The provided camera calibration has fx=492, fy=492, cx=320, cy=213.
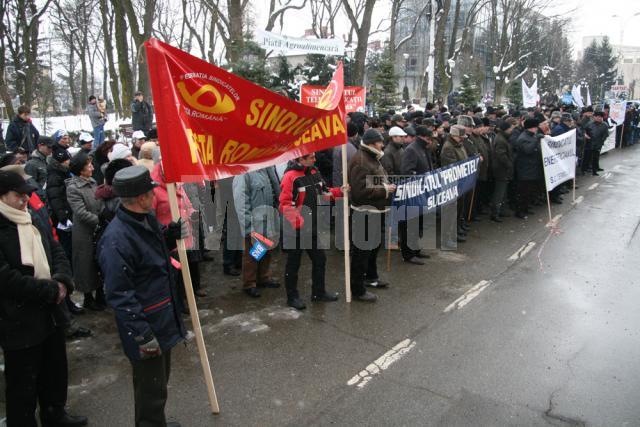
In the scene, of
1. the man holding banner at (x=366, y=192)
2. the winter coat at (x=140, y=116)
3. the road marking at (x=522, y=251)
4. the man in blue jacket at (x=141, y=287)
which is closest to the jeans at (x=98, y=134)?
the winter coat at (x=140, y=116)

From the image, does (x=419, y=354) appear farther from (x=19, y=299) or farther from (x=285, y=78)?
(x=285, y=78)

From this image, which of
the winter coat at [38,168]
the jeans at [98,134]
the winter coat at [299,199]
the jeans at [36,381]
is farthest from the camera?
the jeans at [98,134]

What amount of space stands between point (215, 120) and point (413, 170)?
4362mm

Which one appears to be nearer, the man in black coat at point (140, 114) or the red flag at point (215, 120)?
the red flag at point (215, 120)

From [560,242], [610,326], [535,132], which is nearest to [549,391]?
[610,326]

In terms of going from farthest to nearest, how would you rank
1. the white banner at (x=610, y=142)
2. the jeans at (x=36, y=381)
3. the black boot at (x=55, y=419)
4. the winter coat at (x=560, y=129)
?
the white banner at (x=610, y=142)
the winter coat at (x=560, y=129)
the black boot at (x=55, y=419)
the jeans at (x=36, y=381)

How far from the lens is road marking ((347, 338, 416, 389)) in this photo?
429 cm

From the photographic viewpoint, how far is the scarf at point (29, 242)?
3195 millimetres

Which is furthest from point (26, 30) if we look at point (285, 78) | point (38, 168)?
point (38, 168)

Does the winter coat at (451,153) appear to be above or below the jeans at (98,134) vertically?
below

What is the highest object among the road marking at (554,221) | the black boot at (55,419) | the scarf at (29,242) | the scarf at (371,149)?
the scarf at (371,149)

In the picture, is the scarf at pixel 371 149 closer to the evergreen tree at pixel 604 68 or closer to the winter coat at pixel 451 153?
the winter coat at pixel 451 153

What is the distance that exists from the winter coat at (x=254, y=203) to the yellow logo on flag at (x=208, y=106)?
2.16 metres

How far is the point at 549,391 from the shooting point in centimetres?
413
